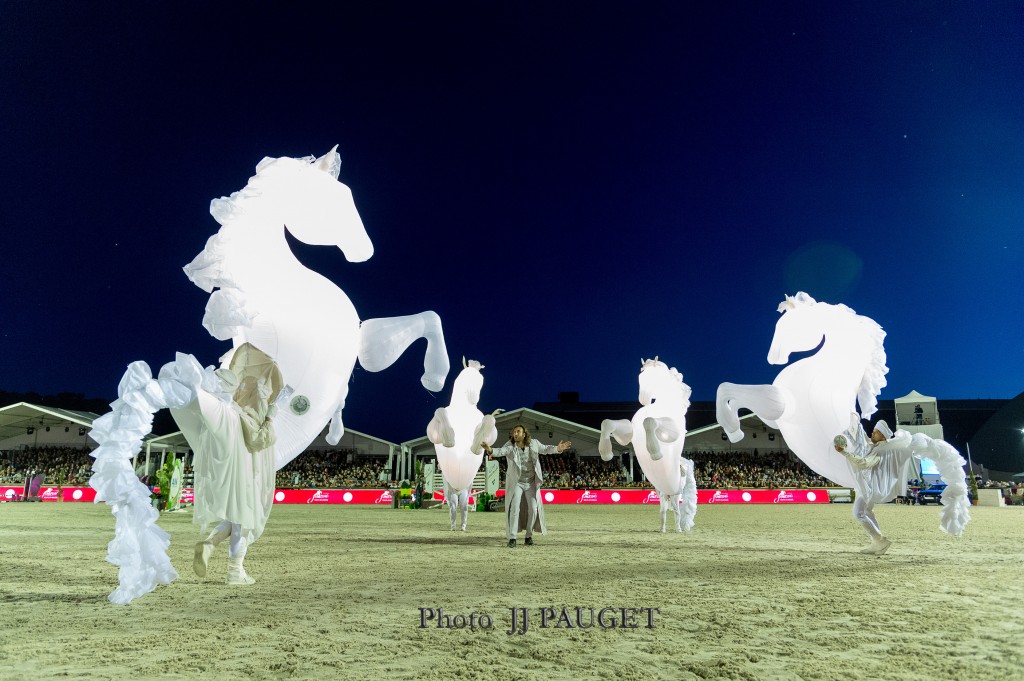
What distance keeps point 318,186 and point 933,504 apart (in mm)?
29091

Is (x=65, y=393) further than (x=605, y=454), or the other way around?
(x=65, y=393)

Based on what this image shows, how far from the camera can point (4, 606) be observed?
5.07 m

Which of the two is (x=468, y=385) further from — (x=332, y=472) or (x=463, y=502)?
(x=332, y=472)

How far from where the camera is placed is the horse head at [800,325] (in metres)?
9.56

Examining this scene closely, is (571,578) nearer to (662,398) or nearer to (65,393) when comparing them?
(662,398)

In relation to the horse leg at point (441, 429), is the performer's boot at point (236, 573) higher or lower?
lower

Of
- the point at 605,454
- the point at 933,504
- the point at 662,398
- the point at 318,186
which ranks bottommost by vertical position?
the point at 933,504

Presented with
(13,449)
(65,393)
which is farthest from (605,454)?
(65,393)

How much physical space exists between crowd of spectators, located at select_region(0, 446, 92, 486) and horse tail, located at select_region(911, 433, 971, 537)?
35.1 m

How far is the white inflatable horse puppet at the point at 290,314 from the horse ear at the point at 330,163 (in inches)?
0.5

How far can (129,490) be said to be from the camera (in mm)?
4688

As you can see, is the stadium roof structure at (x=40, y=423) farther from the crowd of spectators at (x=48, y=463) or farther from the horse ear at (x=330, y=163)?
the horse ear at (x=330, y=163)

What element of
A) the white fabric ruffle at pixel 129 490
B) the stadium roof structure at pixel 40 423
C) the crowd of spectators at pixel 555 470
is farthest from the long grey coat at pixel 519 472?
the stadium roof structure at pixel 40 423

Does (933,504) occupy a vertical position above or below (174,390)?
below
